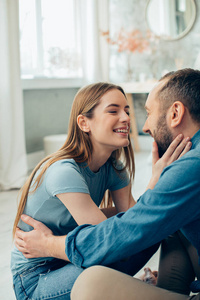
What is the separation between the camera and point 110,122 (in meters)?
1.35

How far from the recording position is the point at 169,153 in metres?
1.12

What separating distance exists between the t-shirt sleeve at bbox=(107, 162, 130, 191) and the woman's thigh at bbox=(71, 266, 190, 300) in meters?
0.60

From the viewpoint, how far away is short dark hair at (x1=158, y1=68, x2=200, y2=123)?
1.00m

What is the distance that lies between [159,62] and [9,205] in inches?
117

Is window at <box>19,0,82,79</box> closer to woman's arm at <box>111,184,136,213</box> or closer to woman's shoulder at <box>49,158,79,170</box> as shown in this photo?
woman's arm at <box>111,184,136,213</box>

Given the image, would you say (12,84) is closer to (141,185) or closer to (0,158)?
(0,158)

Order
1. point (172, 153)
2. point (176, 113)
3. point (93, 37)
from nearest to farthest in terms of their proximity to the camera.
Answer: point (176, 113)
point (172, 153)
point (93, 37)

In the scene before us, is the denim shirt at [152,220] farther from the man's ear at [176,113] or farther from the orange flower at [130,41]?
the orange flower at [130,41]

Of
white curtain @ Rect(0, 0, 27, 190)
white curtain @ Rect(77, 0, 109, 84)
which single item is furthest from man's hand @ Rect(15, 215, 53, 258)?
white curtain @ Rect(77, 0, 109, 84)

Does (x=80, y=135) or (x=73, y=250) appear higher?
(x=80, y=135)

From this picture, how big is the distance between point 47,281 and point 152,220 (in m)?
0.48

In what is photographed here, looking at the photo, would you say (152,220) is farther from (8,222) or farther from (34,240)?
(8,222)

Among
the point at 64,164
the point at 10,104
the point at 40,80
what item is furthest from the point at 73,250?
the point at 40,80

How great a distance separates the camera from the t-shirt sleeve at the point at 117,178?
147 cm
